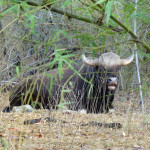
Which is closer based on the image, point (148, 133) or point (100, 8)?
point (100, 8)

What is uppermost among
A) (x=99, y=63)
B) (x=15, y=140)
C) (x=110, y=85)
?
(x=99, y=63)

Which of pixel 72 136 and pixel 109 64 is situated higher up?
pixel 109 64

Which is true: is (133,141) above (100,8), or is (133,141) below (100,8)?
below

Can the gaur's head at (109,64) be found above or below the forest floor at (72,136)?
above

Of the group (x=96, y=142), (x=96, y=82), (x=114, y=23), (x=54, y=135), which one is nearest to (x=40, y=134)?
(x=54, y=135)

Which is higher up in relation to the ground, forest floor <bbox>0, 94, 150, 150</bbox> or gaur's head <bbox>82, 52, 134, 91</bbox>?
gaur's head <bbox>82, 52, 134, 91</bbox>

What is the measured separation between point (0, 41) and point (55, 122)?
13.3 ft

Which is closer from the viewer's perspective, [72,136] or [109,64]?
[72,136]

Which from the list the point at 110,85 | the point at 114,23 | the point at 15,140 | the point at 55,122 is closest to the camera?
the point at 114,23

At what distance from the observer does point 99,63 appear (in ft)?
21.3

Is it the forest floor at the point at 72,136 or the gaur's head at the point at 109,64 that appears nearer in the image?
the forest floor at the point at 72,136

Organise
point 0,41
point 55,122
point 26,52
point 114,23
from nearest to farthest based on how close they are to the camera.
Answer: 1. point 114,23
2. point 55,122
3. point 0,41
4. point 26,52

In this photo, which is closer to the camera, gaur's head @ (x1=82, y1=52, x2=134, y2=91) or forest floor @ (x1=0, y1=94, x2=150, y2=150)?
forest floor @ (x1=0, y1=94, x2=150, y2=150)

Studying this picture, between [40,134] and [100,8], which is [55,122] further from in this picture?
[100,8]
